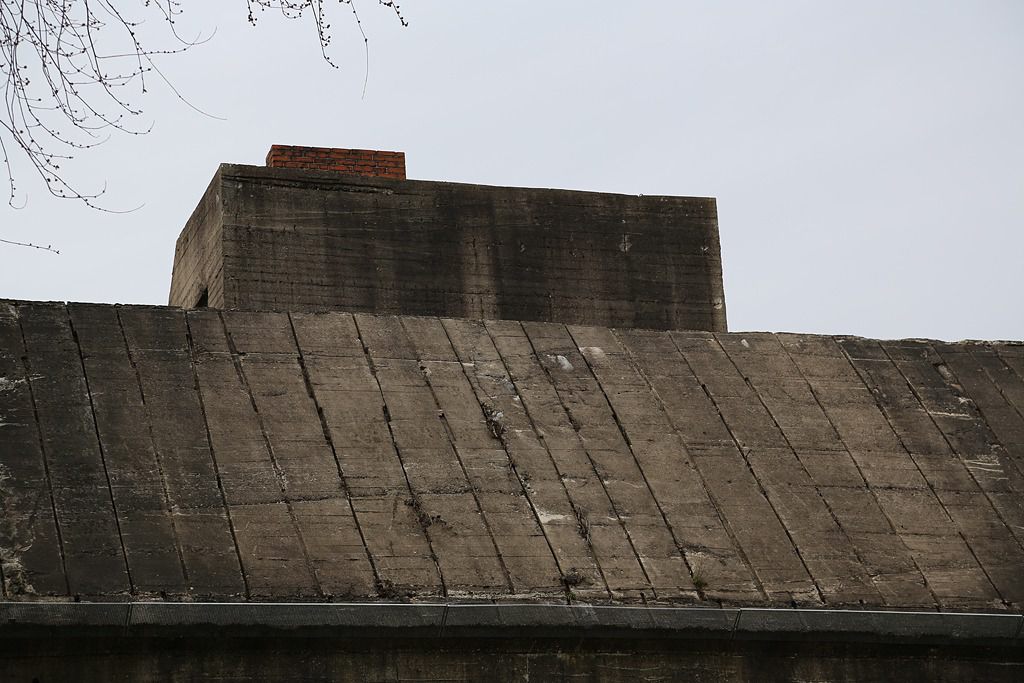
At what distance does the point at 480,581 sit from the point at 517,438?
162cm

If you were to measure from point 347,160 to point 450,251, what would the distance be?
5.82ft

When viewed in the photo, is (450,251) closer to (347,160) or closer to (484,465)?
(347,160)

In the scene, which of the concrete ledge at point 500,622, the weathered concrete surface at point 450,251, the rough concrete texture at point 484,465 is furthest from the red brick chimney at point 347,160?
the concrete ledge at point 500,622

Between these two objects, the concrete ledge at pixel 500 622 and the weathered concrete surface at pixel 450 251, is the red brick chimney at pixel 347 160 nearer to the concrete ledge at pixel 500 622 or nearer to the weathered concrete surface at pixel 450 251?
the weathered concrete surface at pixel 450 251

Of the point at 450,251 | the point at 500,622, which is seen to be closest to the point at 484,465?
the point at 500,622

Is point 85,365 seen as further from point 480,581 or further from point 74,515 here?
point 480,581

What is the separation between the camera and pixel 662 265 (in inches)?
615

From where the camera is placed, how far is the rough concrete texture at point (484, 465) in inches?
381

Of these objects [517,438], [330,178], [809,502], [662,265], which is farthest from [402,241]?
[809,502]

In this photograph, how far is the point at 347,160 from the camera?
15.9 metres

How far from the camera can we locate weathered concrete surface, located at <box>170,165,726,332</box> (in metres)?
14.4

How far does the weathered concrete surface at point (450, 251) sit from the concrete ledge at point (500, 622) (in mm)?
5258

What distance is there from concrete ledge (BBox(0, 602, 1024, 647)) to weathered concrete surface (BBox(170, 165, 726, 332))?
5.26 meters

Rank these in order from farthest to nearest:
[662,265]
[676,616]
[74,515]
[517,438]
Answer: [662,265] < [517,438] < [676,616] < [74,515]
